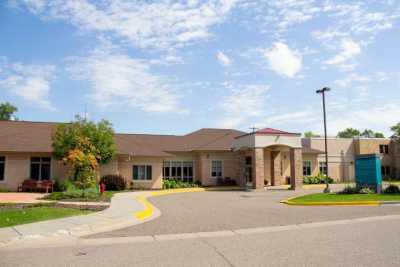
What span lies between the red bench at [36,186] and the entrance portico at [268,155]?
53.8 ft

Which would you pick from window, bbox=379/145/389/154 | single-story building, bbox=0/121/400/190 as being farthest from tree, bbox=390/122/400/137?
single-story building, bbox=0/121/400/190

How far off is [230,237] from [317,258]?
3.17 metres

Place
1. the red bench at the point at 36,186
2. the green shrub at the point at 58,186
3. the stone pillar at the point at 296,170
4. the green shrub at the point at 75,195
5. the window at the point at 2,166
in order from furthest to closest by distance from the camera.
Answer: the stone pillar at the point at 296,170
the window at the point at 2,166
the green shrub at the point at 58,186
the red bench at the point at 36,186
the green shrub at the point at 75,195

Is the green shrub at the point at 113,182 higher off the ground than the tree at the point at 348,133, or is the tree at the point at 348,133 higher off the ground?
the tree at the point at 348,133

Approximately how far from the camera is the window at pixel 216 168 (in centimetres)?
3871

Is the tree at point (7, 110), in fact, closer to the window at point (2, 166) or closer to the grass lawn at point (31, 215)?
the window at point (2, 166)

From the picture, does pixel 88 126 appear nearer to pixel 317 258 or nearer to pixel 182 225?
pixel 182 225

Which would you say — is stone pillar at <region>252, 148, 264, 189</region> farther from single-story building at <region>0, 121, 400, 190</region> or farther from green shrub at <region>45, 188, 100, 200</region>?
green shrub at <region>45, 188, 100, 200</region>

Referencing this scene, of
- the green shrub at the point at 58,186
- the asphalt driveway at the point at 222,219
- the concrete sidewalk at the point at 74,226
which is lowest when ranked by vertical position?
the asphalt driveway at the point at 222,219

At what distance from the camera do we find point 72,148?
2825 centimetres

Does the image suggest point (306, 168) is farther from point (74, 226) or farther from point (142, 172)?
point (74, 226)

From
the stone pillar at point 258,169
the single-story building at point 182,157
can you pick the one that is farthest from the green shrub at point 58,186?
the stone pillar at point 258,169

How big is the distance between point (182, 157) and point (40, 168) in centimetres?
1349

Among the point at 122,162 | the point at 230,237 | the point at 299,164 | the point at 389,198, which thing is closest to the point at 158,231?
the point at 230,237
